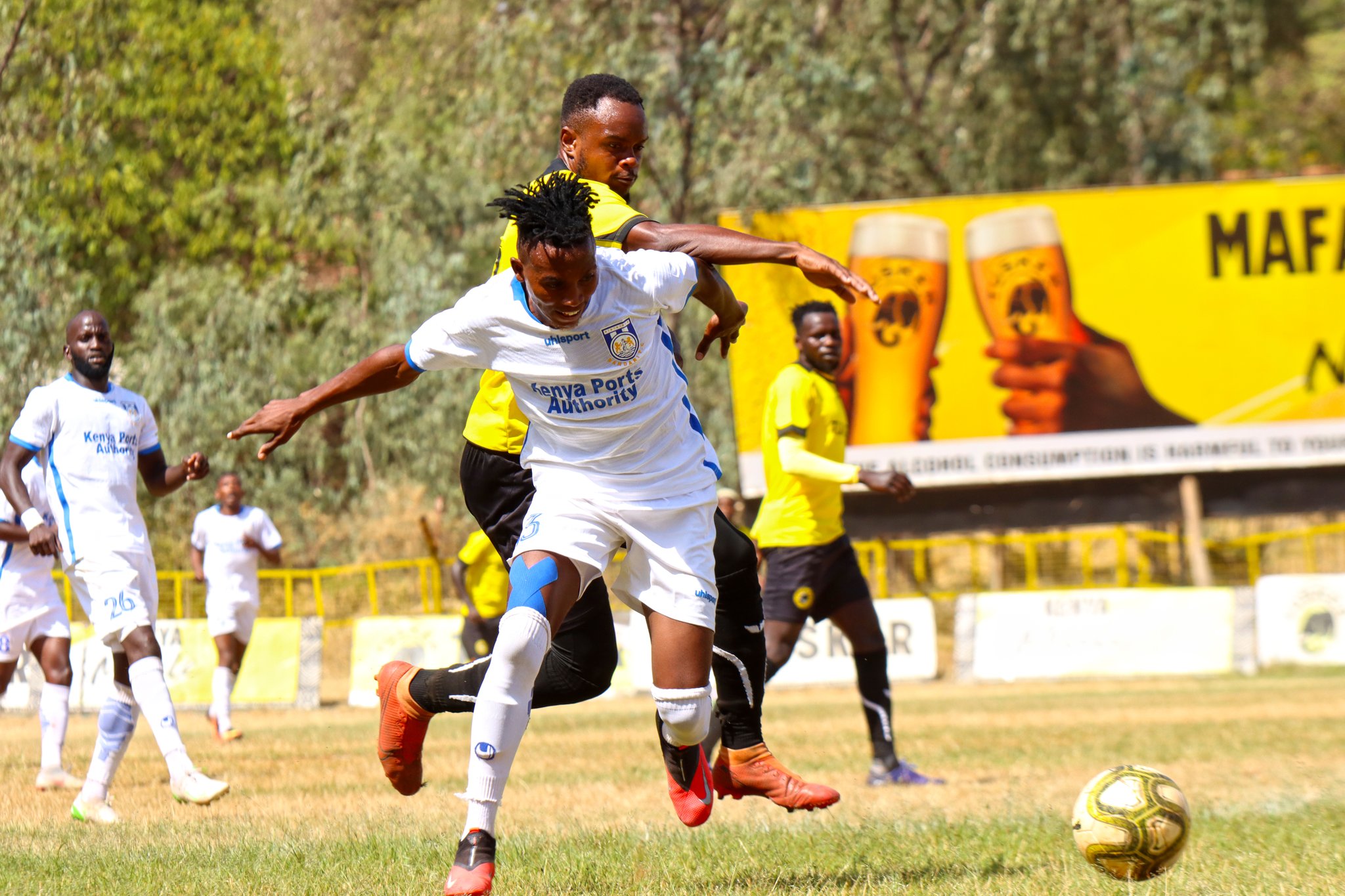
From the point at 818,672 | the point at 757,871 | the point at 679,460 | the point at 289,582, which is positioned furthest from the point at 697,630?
the point at 289,582

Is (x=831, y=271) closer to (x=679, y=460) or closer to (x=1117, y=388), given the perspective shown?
(x=679, y=460)

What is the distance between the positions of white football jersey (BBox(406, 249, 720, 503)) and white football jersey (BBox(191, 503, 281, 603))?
952cm

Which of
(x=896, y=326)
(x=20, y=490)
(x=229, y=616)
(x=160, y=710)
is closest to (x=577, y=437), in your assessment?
(x=160, y=710)

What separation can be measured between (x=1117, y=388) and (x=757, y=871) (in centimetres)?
1975

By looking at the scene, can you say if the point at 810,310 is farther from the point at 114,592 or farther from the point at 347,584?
the point at 347,584

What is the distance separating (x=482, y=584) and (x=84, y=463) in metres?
8.15

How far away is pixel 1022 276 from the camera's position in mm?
24078

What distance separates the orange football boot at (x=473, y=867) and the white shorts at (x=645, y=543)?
853 millimetres

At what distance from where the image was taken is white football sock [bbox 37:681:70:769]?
900cm

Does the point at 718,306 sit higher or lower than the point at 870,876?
higher

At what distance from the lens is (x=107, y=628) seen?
7.36 metres

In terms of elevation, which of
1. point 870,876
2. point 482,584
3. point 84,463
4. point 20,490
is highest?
point 84,463

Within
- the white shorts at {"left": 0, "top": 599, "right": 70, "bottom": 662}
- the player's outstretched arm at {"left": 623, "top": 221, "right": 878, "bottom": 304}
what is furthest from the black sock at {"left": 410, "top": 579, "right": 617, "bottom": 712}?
the white shorts at {"left": 0, "top": 599, "right": 70, "bottom": 662}

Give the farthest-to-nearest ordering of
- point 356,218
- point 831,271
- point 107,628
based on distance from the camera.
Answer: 1. point 356,218
2. point 107,628
3. point 831,271
